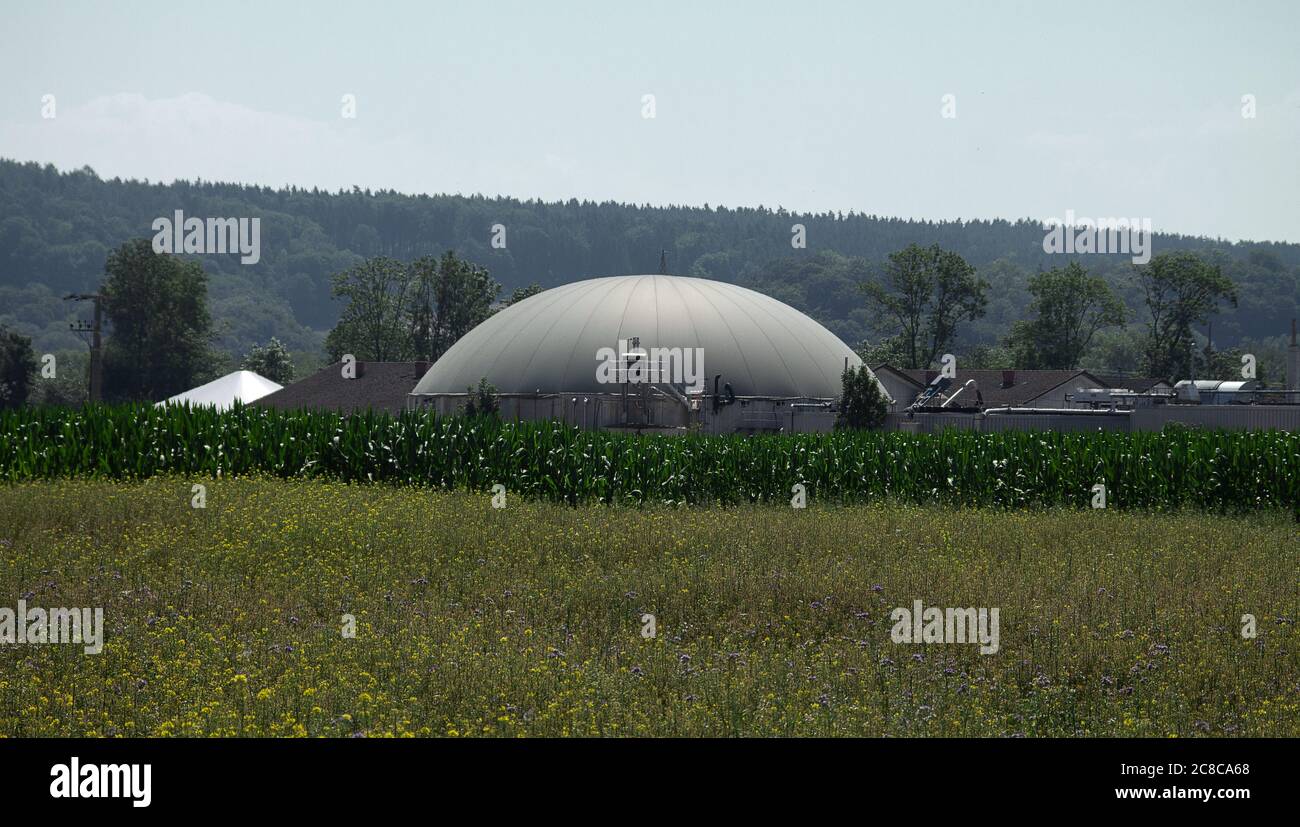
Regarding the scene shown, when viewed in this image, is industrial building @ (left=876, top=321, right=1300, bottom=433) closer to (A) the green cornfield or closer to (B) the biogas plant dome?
(B) the biogas plant dome

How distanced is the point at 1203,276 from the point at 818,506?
8557cm

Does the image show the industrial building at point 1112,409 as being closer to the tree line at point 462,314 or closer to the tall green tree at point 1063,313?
the tall green tree at point 1063,313

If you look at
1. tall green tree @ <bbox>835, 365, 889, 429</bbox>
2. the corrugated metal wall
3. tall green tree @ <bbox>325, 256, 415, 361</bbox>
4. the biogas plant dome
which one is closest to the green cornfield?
tall green tree @ <bbox>835, 365, 889, 429</bbox>

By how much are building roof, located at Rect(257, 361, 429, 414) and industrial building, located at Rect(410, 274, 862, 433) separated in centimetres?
1216

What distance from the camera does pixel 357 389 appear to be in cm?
7488

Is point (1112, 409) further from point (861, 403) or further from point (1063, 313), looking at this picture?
point (1063, 313)

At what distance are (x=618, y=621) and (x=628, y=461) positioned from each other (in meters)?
15.5

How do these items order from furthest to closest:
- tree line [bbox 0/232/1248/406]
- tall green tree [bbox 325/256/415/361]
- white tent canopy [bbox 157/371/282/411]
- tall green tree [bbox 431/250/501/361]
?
tall green tree [bbox 325/256/415/361] < tall green tree [bbox 431/250/501/361] < tree line [bbox 0/232/1248/406] < white tent canopy [bbox 157/371/282/411]

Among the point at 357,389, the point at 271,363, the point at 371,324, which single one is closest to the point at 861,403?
the point at 357,389

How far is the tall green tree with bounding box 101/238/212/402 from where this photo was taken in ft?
367

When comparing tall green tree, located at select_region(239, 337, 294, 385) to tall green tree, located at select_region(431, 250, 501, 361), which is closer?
tall green tree, located at select_region(431, 250, 501, 361)

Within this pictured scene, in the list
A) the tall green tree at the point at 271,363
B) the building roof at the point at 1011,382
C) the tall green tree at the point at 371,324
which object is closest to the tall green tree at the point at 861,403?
the building roof at the point at 1011,382

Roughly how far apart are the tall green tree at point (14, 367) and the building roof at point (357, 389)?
32.5 m

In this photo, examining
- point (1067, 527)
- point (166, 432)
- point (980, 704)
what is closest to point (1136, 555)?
Answer: point (1067, 527)
